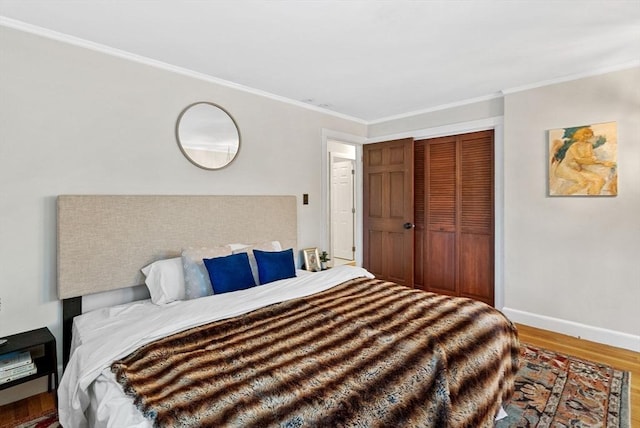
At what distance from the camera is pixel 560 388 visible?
7.35ft

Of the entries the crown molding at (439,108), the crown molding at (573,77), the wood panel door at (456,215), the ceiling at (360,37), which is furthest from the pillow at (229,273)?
the crown molding at (573,77)

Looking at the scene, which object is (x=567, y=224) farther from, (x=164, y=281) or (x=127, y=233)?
(x=127, y=233)

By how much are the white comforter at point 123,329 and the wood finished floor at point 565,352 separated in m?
0.48

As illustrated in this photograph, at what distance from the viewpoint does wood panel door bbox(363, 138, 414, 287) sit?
4.29 metres

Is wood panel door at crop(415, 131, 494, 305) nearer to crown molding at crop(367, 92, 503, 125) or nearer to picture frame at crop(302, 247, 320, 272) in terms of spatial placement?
crown molding at crop(367, 92, 503, 125)

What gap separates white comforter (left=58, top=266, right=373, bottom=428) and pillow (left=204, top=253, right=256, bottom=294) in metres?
0.12

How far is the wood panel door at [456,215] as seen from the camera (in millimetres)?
3795

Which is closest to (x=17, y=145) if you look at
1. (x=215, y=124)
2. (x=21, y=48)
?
(x=21, y=48)

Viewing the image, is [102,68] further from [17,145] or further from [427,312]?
[427,312]

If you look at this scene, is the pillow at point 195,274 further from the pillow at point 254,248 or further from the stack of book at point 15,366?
the stack of book at point 15,366

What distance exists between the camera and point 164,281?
8.03ft

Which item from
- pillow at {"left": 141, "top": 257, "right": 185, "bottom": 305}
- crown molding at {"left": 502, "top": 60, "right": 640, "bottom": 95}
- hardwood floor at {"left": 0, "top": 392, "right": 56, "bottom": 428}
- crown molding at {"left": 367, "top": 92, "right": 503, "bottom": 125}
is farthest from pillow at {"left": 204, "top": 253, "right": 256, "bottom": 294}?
crown molding at {"left": 502, "top": 60, "right": 640, "bottom": 95}

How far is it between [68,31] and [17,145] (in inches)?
33.3

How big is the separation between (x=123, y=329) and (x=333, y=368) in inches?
47.2
